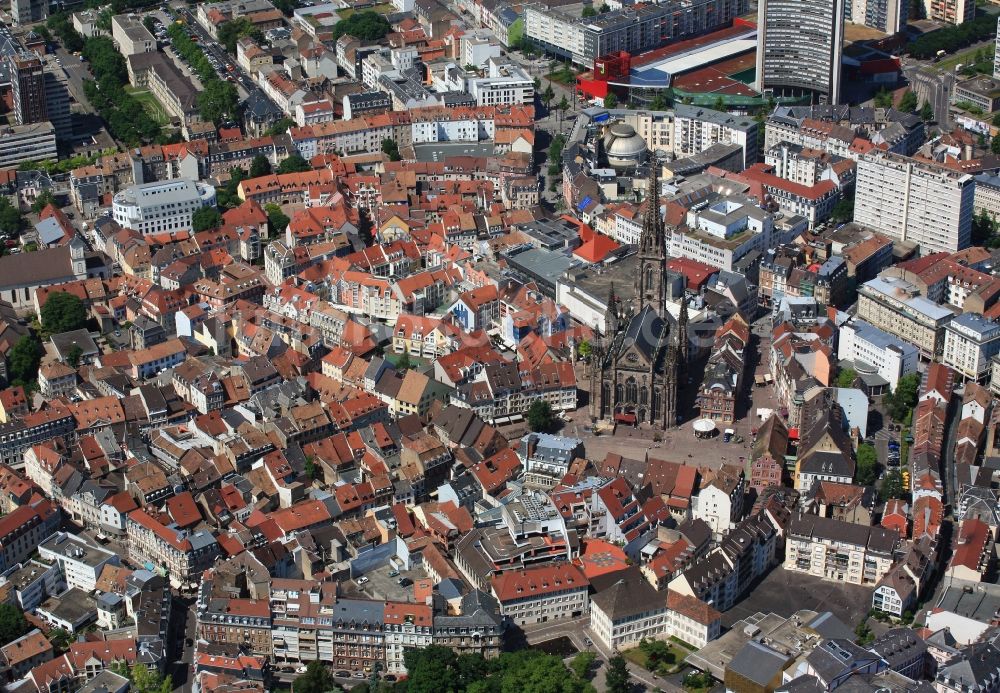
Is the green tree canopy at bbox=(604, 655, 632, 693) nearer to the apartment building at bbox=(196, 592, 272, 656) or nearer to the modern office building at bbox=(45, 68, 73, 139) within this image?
the apartment building at bbox=(196, 592, 272, 656)

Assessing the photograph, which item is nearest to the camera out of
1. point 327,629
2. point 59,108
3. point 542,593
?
point 327,629

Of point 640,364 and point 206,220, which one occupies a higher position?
point 206,220

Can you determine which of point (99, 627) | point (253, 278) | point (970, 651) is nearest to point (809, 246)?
point (253, 278)

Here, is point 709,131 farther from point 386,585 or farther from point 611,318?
point 386,585

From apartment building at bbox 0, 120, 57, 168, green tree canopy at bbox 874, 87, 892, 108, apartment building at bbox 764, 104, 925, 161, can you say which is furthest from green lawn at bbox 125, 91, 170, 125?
green tree canopy at bbox 874, 87, 892, 108

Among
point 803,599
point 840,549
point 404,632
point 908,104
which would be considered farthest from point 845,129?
point 404,632
